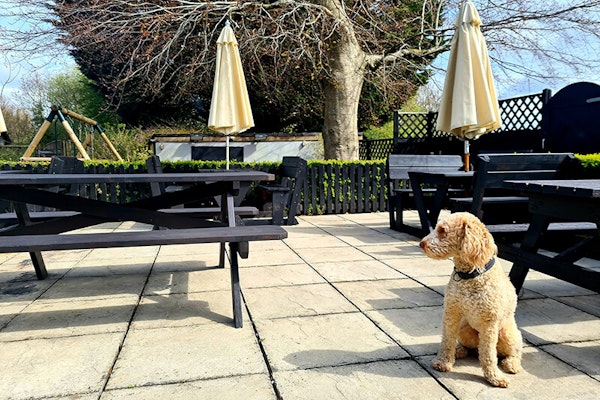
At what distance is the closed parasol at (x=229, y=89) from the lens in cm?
627

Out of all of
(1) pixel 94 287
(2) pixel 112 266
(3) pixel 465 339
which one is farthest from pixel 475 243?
(2) pixel 112 266

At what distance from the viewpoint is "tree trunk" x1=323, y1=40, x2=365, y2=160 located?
33.2 feet

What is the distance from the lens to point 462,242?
2045mm

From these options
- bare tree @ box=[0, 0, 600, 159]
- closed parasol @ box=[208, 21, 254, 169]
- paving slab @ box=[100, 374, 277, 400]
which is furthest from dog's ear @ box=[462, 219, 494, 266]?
bare tree @ box=[0, 0, 600, 159]

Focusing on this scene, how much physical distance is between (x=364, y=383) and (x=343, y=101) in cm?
864

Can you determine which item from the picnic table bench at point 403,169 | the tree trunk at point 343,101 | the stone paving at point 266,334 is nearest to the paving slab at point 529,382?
the stone paving at point 266,334

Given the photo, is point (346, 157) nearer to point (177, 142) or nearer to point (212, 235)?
point (177, 142)

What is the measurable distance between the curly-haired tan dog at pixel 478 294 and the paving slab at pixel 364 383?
0.61ft

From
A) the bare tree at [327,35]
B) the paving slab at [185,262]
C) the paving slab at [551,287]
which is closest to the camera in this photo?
the paving slab at [551,287]

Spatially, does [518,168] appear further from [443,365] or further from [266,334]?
[266,334]

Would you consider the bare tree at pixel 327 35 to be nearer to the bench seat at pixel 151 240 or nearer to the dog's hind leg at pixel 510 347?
the bench seat at pixel 151 240

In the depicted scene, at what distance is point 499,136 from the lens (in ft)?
34.5

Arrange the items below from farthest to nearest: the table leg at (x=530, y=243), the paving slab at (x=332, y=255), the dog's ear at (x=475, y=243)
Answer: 1. the paving slab at (x=332, y=255)
2. the table leg at (x=530, y=243)
3. the dog's ear at (x=475, y=243)

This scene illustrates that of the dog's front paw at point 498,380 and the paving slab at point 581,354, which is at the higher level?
the dog's front paw at point 498,380
